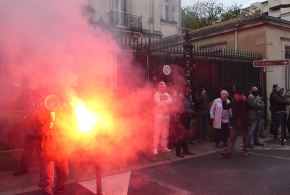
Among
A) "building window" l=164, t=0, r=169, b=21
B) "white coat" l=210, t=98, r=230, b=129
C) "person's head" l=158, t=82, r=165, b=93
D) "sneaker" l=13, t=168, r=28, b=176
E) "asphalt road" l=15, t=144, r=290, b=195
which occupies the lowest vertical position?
"asphalt road" l=15, t=144, r=290, b=195

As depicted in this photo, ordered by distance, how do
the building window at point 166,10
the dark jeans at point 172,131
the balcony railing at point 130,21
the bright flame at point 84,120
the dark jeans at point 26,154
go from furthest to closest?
the building window at point 166,10 < the balcony railing at point 130,21 < the dark jeans at point 172,131 < the dark jeans at point 26,154 < the bright flame at point 84,120

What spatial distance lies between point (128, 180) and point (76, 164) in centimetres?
127

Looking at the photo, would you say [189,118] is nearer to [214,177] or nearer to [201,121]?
[201,121]

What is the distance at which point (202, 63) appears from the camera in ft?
28.8

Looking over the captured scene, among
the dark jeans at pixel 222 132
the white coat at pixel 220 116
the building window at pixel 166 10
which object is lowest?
the dark jeans at pixel 222 132

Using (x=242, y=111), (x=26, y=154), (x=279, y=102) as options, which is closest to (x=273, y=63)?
(x=279, y=102)

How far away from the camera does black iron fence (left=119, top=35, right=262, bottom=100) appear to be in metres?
7.46

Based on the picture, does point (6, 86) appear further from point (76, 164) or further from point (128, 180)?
point (128, 180)

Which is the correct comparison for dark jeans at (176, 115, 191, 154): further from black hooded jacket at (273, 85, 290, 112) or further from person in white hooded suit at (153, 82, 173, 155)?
black hooded jacket at (273, 85, 290, 112)

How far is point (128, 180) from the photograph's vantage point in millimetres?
4621

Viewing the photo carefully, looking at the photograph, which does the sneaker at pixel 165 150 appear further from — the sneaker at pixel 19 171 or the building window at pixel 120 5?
the building window at pixel 120 5

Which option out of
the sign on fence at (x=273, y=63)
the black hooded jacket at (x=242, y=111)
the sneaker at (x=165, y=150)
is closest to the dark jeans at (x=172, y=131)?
the sneaker at (x=165, y=150)

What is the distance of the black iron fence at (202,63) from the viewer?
746 centimetres

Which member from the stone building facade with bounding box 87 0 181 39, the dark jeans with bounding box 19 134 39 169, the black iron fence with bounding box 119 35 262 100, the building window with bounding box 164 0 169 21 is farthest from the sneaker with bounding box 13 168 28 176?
the building window with bounding box 164 0 169 21
